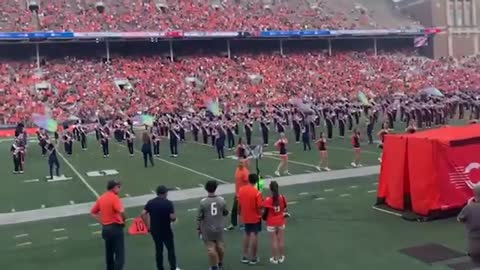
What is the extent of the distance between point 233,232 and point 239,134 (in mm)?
18705

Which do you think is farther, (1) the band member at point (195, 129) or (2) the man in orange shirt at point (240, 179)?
(1) the band member at point (195, 129)

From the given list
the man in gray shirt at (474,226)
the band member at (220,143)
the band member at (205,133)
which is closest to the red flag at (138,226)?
the man in gray shirt at (474,226)

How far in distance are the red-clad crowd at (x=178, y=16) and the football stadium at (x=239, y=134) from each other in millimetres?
224

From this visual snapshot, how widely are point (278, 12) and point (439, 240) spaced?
170ft

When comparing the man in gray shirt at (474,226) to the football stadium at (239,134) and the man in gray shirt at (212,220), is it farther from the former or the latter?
the man in gray shirt at (212,220)

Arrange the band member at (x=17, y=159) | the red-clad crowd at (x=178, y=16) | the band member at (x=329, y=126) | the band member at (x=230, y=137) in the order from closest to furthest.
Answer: the band member at (x=17, y=159) → the band member at (x=230, y=137) → the band member at (x=329, y=126) → the red-clad crowd at (x=178, y=16)

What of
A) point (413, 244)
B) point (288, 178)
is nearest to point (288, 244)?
point (413, 244)

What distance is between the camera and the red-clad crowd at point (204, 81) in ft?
131

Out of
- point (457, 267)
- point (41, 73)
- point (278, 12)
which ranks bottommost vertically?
point (457, 267)

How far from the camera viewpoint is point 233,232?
10.3 meters

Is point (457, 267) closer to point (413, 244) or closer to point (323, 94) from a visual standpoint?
point (413, 244)

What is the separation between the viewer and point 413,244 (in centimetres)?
910

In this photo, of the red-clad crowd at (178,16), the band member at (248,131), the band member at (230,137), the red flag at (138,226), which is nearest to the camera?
the red flag at (138,226)

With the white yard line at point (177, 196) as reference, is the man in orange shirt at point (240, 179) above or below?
above
